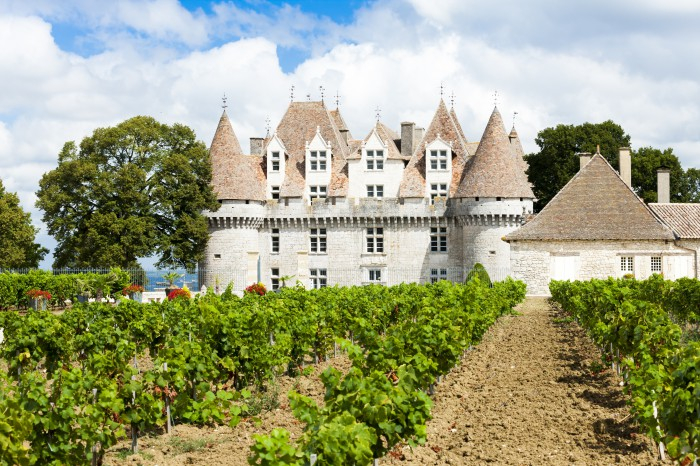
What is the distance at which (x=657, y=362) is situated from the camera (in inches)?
464

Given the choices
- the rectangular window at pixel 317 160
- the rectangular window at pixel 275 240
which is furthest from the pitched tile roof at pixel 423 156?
the rectangular window at pixel 275 240

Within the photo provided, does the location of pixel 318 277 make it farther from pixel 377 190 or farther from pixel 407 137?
pixel 407 137

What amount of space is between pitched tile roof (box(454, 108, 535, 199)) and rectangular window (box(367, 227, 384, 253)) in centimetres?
478

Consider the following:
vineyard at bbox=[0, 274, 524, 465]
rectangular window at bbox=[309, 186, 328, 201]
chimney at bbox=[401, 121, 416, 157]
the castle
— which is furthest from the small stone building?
vineyard at bbox=[0, 274, 524, 465]

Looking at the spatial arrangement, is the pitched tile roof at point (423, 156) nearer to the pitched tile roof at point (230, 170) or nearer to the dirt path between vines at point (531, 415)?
the pitched tile roof at point (230, 170)

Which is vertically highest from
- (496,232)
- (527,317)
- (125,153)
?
(125,153)

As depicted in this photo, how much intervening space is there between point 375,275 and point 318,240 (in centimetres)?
365

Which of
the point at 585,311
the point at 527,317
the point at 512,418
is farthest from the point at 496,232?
the point at 512,418

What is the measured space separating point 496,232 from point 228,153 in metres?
14.6

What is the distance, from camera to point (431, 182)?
47.8m

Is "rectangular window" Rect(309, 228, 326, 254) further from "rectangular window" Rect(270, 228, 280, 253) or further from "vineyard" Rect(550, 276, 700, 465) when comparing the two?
"vineyard" Rect(550, 276, 700, 465)

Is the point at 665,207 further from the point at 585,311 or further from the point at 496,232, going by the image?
the point at 585,311

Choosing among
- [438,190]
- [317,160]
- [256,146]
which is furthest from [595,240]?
[256,146]

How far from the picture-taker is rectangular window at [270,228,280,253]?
48781 millimetres
